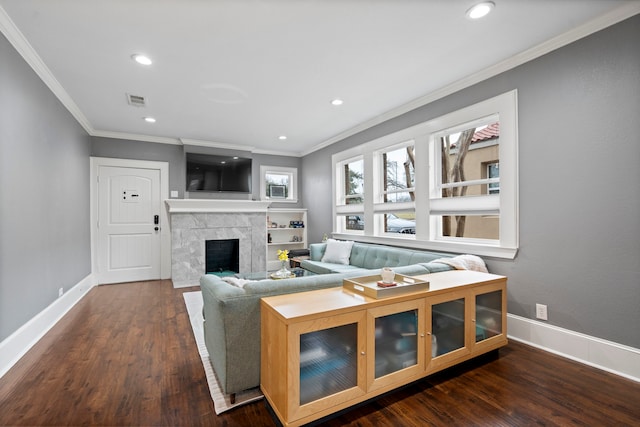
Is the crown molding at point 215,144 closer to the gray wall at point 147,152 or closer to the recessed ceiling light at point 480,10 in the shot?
the gray wall at point 147,152

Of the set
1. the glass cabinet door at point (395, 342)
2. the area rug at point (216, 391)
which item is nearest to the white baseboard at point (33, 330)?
the area rug at point (216, 391)

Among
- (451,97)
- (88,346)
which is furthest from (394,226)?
(88,346)

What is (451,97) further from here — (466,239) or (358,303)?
(358,303)

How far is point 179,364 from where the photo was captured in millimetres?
2287

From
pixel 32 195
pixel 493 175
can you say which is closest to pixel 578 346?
pixel 493 175

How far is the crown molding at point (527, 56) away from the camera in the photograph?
6.85 feet

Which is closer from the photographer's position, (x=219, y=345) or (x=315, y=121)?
(x=219, y=345)

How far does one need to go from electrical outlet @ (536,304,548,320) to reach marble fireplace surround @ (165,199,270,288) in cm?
433

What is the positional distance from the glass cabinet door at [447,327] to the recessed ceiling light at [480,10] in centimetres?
201

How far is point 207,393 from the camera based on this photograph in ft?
6.23

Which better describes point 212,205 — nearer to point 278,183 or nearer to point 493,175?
point 278,183

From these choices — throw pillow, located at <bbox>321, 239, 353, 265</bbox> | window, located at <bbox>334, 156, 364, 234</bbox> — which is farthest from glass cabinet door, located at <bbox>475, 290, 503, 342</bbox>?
window, located at <bbox>334, 156, 364, 234</bbox>

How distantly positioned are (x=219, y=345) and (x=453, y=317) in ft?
5.19

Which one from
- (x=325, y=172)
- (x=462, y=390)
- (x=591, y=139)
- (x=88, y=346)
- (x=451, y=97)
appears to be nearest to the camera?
(x=462, y=390)
